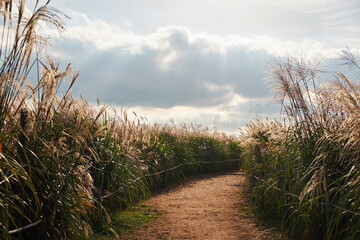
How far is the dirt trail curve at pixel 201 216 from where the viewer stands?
19.4 feet

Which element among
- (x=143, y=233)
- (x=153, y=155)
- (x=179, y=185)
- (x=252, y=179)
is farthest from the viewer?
(x=179, y=185)

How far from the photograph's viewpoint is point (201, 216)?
7176mm

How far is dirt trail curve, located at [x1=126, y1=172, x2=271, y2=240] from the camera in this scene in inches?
233

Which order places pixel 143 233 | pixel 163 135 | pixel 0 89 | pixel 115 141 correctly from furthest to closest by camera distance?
pixel 163 135 → pixel 115 141 → pixel 143 233 → pixel 0 89

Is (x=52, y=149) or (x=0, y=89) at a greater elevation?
(x=0, y=89)

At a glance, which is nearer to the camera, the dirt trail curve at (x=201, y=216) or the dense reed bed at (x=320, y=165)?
the dense reed bed at (x=320, y=165)

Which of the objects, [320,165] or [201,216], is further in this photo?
[201,216]

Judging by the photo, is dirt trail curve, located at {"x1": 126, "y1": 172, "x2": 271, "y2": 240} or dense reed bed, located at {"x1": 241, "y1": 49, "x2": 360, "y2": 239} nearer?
dense reed bed, located at {"x1": 241, "y1": 49, "x2": 360, "y2": 239}

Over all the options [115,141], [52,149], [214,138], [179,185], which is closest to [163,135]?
[179,185]

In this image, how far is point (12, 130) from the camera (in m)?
→ 3.88

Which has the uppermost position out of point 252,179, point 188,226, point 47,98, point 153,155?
point 47,98

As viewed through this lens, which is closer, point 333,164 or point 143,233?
point 333,164

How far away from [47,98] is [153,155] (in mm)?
6202

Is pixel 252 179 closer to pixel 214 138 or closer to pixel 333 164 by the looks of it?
pixel 333 164
